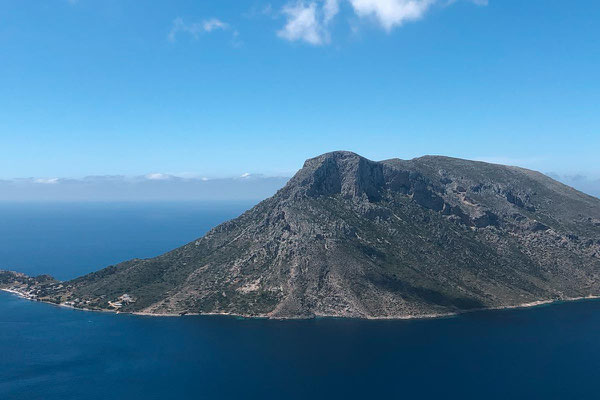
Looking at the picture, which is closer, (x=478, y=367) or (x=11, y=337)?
(x=478, y=367)

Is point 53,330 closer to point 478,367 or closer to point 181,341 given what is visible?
point 181,341

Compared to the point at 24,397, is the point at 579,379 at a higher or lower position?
higher

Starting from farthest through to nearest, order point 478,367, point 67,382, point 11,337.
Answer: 1. point 11,337
2. point 478,367
3. point 67,382

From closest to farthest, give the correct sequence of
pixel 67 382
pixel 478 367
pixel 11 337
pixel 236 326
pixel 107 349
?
pixel 67 382 < pixel 478 367 < pixel 107 349 < pixel 11 337 < pixel 236 326

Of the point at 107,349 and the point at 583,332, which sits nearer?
the point at 107,349

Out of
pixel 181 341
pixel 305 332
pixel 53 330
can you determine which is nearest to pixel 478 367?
pixel 305 332

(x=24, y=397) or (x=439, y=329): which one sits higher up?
(x=439, y=329)

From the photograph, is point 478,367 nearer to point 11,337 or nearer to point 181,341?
point 181,341

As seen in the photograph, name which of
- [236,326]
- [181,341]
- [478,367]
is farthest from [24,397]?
[478,367]

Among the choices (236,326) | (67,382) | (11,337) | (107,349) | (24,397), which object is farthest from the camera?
(236,326)
